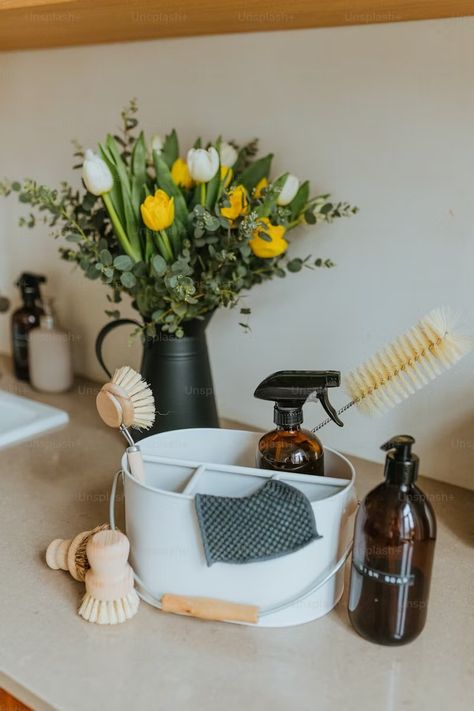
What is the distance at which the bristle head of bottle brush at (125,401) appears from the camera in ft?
2.68

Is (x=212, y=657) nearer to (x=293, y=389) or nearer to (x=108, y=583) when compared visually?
(x=108, y=583)

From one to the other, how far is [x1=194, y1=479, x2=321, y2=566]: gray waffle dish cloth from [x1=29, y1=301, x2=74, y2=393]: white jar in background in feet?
2.51

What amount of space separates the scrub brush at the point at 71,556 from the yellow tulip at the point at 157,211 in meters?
0.40

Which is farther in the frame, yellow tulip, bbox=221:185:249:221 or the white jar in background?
the white jar in background

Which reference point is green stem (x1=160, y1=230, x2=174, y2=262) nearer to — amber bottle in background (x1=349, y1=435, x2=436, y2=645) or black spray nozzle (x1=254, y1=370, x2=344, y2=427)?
black spray nozzle (x1=254, y1=370, x2=344, y2=427)

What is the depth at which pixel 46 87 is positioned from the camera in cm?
142

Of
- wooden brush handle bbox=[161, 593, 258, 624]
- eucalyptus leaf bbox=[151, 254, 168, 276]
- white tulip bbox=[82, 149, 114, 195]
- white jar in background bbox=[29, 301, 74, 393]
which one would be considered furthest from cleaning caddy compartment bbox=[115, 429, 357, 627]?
white jar in background bbox=[29, 301, 74, 393]

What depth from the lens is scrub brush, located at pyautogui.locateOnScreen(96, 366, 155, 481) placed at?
816 mm

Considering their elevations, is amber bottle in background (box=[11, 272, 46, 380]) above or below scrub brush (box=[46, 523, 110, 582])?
above

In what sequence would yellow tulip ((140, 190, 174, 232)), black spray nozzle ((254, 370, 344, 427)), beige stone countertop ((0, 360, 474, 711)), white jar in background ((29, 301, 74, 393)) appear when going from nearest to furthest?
beige stone countertop ((0, 360, 474, 711)) < black spray nozzle ((254, 370, 344, 427)) < yellow tulip ((140, 190, 174, 232)) < white jar in background ((29, 301, 74, 393))

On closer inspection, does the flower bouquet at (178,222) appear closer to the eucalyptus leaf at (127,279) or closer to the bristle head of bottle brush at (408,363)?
the eucalyptus leaf at (127,279)

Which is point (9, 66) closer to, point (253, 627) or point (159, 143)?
point (159, 143)

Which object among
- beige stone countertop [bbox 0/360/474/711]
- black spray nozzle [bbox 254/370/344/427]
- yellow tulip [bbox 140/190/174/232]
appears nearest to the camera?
beige stone countertop [bbox 0/360/474/711]

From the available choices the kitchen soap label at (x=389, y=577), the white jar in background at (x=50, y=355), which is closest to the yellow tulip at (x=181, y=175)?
the white jar in background at (x=50, y=355)
